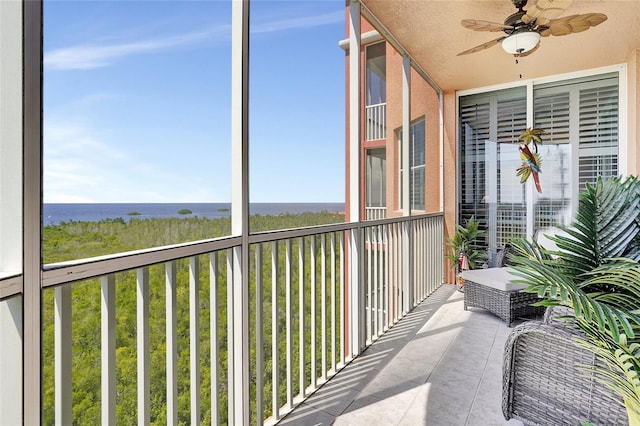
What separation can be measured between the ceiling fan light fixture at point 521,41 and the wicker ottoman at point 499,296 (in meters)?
1.89

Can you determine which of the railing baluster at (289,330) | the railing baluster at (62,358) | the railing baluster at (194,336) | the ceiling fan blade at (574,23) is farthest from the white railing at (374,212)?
the railing baluster at (62,358)

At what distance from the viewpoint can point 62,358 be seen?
3.37 ft

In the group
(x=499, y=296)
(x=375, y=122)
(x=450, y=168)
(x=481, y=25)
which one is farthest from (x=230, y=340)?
(x=375, y=122)

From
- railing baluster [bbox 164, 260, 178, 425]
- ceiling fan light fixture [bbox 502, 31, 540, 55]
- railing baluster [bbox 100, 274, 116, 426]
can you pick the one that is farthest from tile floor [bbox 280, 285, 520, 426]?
ceiling fan light fixture [bbox 502, 31, 540, 55]

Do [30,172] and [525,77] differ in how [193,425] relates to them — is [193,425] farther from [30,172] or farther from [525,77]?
[525,77]

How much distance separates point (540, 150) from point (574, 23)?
2.48 metres

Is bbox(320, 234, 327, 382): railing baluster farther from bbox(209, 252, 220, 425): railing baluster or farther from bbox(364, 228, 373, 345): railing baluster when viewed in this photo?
bbox(209, 252, 220, 425): railing baluster

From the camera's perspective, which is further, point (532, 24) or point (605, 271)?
point (532, 24)

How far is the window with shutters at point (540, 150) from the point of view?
14.4ft

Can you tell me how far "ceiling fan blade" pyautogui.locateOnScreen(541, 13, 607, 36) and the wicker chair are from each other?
2.10 metres

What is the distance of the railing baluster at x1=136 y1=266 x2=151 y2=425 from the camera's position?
126 centimetres

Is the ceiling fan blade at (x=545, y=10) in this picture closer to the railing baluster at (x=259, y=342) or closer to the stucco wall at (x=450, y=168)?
the railing baluster at (x=259, y=342)

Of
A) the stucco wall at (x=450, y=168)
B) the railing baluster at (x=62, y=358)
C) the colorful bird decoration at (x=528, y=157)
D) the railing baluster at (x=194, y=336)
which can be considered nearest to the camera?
the railing baluster at (x=62, y=358)

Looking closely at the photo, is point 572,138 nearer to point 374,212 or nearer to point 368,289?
point 368,289
